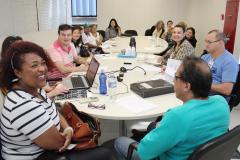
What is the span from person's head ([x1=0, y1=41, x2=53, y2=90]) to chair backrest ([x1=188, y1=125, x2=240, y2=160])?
99cm

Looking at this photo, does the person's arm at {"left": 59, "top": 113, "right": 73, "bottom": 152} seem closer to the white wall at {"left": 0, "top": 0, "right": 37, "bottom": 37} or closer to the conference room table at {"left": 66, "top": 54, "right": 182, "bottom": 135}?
the conference room table at {"left": 66, "top": 54, "right": 182, "bottom": 135}

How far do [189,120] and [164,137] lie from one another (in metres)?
0.15

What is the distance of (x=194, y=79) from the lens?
1317mm

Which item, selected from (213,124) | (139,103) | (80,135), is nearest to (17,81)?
(80,135)

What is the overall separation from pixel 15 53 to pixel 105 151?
85 cm

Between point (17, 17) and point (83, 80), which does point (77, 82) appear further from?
point (17, 17)

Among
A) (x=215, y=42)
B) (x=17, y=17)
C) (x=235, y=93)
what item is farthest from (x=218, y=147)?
(x=17, y=17)

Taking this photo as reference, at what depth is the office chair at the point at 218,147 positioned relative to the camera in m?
1.08

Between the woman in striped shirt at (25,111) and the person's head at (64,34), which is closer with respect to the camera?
the woman in striped shirt at (25,111)

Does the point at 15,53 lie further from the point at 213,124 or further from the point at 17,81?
the point at 213,124

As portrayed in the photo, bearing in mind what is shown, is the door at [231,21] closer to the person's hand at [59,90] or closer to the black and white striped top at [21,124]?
the person's hand at [59,90]

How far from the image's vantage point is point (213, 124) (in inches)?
49.5

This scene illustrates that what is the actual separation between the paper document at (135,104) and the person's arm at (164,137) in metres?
0.61

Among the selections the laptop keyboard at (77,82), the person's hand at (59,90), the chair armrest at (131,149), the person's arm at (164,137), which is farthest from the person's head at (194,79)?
the laptop keyboard at (77,82)
